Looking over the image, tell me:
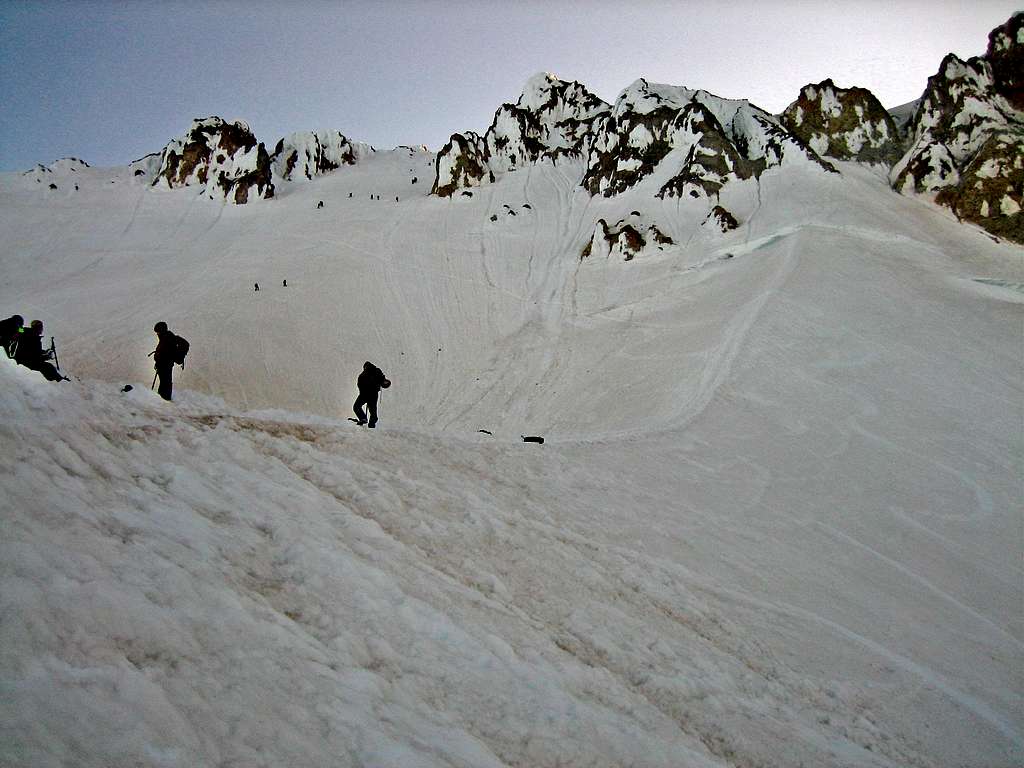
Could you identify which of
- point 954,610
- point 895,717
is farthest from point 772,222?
point 895,717

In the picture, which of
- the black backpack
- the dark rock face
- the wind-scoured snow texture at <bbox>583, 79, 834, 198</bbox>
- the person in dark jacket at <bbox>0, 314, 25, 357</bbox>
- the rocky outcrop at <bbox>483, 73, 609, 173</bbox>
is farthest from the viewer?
the rocky outcrop at <bbox>483, 73, 609, 173</bbox>

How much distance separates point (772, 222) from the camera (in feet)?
114

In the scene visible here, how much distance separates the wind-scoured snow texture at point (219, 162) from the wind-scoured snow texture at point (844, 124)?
44872 millimetres

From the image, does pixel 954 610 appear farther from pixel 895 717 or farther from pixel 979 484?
pixel 979 484

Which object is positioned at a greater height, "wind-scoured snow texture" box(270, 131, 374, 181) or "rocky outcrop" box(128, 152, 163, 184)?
"wind-scoured snow texture" box(270, 131, 374, 181)

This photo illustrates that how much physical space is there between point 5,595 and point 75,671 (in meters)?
0.64

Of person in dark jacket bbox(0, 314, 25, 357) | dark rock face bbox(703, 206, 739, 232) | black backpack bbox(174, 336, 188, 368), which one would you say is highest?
dark rock face bbox(703, 206, 739, 232)

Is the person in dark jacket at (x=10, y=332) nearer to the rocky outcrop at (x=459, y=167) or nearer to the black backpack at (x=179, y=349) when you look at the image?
the black backpack at (x=179, y=349)

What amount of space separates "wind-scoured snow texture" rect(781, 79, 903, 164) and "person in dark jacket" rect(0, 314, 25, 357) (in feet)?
159

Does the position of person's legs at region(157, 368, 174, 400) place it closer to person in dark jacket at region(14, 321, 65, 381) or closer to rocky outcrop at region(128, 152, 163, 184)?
person in dark jacket at region(14, 321, 65, 381)

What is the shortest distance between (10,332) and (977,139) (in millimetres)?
47887

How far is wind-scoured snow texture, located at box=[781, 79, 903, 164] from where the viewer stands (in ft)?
142

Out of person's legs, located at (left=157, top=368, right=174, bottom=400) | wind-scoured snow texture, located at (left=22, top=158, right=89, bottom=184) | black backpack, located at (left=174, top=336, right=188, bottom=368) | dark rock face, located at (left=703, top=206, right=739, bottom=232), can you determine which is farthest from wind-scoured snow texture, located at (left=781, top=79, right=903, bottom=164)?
wind-scoured snow texture, located at (left=22, top=158, right=89, bottom=184)

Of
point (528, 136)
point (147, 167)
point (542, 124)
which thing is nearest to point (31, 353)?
point (528, 136)
